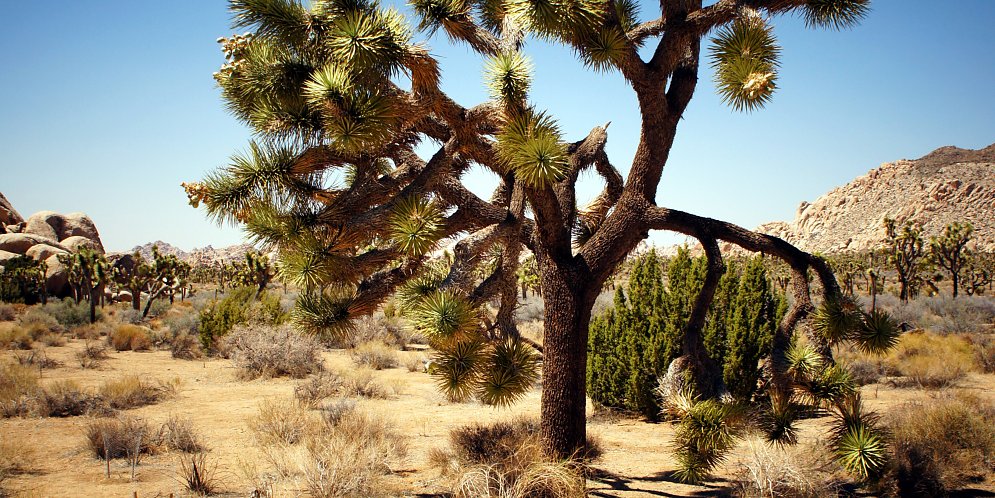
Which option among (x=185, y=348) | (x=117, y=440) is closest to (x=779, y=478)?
(x=117, y=440)

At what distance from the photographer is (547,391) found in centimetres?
582

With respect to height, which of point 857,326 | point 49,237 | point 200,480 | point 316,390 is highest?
point 49,237

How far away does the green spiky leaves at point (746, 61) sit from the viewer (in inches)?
169

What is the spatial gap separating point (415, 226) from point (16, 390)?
10.5m

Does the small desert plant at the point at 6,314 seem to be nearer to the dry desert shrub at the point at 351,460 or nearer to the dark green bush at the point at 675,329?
the dry desert shrub at the point at 351,460

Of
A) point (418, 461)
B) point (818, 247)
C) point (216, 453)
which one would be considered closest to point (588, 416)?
point (418, 461)

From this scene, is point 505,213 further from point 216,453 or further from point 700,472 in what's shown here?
point 216,453

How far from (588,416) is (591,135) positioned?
6.32m

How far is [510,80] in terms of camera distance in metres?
4.64

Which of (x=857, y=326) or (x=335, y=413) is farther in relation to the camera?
(x=335, y=413)

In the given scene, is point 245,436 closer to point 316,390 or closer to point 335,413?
point 335,413

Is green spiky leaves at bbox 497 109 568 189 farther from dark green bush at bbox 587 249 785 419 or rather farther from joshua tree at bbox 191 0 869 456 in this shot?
dark green bush at bbox 587 249 785 419

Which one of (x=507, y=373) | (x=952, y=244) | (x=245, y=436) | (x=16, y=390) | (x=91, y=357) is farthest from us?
(x=952, y=244)

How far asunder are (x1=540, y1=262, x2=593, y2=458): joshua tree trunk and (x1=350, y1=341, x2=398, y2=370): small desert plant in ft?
38.9
